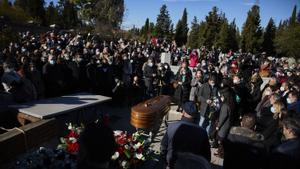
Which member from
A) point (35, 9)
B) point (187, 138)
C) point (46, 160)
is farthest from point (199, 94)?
A: point (35, 9)

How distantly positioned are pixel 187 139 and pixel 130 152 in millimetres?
1293

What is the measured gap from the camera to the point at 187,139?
12.5ft

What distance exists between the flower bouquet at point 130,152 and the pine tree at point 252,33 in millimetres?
45758

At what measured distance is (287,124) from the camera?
4.06 m

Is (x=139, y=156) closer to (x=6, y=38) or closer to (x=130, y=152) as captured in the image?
(x=130, y=152)

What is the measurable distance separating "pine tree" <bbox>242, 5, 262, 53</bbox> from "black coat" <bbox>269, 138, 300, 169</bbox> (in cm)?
4616

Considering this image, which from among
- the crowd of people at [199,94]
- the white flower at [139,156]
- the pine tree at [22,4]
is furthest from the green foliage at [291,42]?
the white flower at [139,156]

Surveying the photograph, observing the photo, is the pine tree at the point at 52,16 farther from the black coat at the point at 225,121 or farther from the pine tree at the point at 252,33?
the black coat at the point at 225,121

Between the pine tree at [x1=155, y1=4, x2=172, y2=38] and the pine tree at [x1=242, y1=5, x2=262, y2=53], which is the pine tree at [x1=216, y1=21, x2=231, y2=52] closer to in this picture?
the pine tree at [x1=242, y1=5, x2=262, y2=53]

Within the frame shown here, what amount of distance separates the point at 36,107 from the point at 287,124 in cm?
454

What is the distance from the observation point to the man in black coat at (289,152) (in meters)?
3.64

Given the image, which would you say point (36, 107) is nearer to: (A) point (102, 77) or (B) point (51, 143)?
(B) point (51, 143)

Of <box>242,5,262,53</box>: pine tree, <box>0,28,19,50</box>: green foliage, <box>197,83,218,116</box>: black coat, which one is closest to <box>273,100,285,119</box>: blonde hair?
<box>197,83,218,116</box>: black coat

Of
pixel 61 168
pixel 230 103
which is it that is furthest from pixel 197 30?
pixel 61 168
